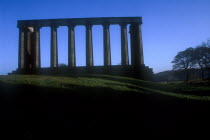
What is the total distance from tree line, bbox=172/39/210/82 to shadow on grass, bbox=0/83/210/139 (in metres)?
65.9

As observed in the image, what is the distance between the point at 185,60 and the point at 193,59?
553 centimetres

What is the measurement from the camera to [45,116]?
792cm

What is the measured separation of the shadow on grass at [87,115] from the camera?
23.4ft

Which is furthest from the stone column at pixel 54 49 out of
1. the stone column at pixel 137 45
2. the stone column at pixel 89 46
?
the stone column at pixel 137 45

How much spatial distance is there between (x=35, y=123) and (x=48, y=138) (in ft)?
3.88

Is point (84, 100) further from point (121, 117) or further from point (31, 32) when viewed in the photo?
point (31, 32)

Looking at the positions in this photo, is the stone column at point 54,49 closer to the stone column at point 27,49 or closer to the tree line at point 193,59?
the stone column at point 27,49

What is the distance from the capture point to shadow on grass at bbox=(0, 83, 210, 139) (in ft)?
23.4

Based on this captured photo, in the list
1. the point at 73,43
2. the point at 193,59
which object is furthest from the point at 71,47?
the point at 193,59

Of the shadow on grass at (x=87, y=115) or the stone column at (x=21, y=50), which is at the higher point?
the stone column at (x=21, y=50)

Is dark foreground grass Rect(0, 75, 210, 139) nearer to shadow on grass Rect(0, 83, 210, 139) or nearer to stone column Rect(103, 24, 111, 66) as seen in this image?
shadow on grass Rect(0, 83, 210, 139)

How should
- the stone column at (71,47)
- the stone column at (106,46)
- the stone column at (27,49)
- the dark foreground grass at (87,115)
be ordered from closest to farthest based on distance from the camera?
the dark foreground grass at (87,115)
the stone column at (106,46)
the stone column at (71,47)
the stone column at (27,49)

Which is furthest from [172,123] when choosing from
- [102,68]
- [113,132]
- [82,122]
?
[102,68]

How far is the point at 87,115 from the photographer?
8336 mm
